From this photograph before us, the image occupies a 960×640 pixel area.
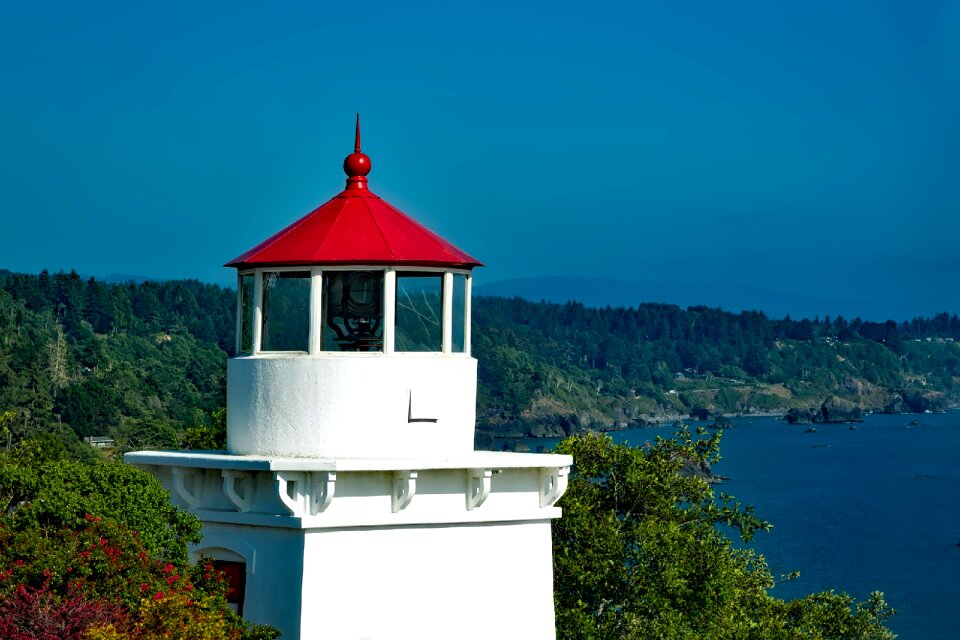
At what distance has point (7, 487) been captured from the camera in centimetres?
1282

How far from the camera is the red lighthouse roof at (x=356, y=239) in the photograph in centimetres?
1276

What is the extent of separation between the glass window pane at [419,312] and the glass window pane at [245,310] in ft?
4.07

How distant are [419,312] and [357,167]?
59.5 inches

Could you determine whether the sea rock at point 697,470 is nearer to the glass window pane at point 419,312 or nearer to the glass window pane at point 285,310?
the glass window pane at point 419,312

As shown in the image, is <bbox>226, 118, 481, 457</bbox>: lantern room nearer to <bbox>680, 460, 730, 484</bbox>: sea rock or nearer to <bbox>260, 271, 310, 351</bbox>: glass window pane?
<bbox>260, 271, 310, 351</bbox>: glass window pane

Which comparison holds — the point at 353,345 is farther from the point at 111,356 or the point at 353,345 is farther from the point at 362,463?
the point at 111,356

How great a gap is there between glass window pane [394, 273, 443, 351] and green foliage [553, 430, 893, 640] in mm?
5221

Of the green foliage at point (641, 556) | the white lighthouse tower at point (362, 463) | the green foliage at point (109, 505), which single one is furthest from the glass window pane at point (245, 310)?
the green foliage at point (641, 556)

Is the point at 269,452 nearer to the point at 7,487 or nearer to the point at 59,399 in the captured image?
the point at 7,487

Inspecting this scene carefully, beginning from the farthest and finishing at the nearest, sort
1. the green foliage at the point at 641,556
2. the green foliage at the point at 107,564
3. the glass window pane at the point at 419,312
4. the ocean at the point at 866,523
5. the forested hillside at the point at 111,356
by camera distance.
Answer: the forested hillside at the point at 111,356 → the ocean at the point at 866,523 → the green foliage at the point at 641,556 → the glass window pane at the point at 419,312 → the green foliage at the point at 107,564

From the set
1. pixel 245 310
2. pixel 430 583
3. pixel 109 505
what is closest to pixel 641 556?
pixel 430 583

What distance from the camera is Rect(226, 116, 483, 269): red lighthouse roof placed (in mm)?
12758

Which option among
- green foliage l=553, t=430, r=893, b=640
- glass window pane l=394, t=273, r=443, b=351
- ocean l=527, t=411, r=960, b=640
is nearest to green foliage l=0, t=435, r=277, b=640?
glass window pane l=394, t=273, r=443, b=351

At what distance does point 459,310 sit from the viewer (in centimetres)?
1327
